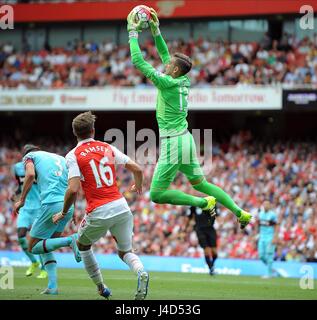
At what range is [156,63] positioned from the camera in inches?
→ 1292

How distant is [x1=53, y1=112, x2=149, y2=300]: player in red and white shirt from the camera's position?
11156 millimetres

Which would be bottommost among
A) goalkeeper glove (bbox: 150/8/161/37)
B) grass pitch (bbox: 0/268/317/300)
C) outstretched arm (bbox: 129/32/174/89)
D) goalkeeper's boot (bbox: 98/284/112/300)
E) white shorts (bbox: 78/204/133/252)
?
grass pitch (bbox: 0/268/317/300)

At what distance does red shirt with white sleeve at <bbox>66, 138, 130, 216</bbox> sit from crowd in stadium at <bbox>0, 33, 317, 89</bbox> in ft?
64.6

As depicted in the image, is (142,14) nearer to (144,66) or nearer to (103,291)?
(144,66)

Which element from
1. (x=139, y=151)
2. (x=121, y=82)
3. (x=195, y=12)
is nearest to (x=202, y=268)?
(x=139, y=151)

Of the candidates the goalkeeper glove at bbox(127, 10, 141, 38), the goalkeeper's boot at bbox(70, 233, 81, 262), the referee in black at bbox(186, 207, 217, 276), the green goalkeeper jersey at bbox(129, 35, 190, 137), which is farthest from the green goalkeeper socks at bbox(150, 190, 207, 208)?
the referee in black at bbox(186, 207, 217, 276)

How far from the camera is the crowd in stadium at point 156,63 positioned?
102 feet

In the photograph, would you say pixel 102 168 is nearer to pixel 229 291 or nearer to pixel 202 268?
pixel 229 291

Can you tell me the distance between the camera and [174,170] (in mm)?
12820

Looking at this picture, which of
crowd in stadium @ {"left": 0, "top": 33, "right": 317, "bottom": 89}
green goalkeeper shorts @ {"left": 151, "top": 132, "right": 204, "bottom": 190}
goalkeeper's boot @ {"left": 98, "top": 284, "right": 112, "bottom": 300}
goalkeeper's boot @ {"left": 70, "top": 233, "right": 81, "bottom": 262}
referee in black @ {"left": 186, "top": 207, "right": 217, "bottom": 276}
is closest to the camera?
goalkeeper's boot @ {"left": 98, "top": 284, "right": 112, "bottom": 300}

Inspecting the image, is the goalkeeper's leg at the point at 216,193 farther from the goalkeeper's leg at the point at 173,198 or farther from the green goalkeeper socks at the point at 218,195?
the goalkeeper's leg at the point at 173,198

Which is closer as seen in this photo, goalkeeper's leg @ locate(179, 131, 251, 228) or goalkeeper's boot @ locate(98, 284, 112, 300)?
goalkeeper's boot @ locate(98, 284, 112, 300)

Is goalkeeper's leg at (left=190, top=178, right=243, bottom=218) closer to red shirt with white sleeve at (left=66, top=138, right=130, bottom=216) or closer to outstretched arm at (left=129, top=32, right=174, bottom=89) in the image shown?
outstretched arm at (left=129, top=32, right=174, bottom=89)

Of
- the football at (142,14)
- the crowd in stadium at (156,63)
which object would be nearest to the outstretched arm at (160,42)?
the football at (142,14)
